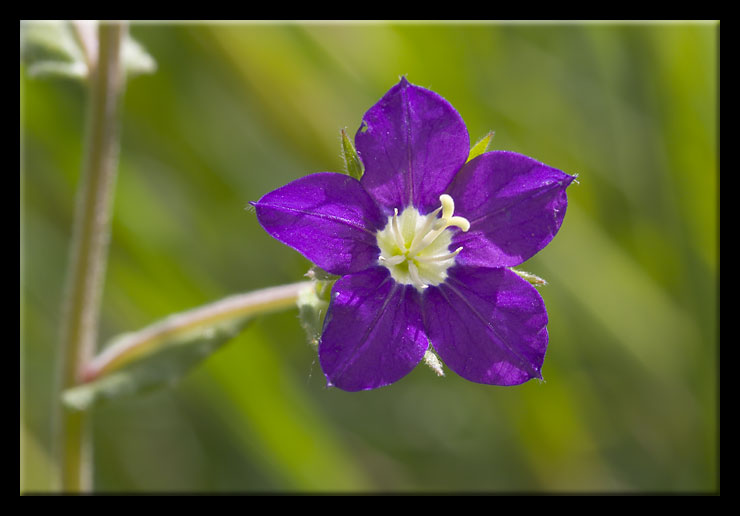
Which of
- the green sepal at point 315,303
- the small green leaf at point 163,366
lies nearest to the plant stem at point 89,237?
the small green leaf at point 163,366

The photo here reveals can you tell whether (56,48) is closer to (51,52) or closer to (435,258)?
(51,52)

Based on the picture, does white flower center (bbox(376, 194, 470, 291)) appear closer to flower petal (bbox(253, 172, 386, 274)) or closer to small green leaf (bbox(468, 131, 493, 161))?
flower petal (bbox(253, 172, 386, 274))

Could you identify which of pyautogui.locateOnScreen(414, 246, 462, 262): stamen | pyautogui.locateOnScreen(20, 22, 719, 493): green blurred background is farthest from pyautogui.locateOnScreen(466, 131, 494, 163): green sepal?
pyautogui.locateOnScreen(20, 22, 719, 493): green blurred background

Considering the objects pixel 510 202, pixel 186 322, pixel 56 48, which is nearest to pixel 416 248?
pixel 510 202

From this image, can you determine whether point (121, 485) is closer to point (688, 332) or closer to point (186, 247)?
point (186, 247)

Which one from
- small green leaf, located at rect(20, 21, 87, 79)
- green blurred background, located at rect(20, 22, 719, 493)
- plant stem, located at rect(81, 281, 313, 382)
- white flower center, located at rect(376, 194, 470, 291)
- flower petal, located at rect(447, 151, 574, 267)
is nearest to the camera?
flower petal, located at rect(447, 151, 574, 267)

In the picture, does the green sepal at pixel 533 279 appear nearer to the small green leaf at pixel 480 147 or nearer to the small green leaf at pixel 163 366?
the small green leaf at pixel 480 147

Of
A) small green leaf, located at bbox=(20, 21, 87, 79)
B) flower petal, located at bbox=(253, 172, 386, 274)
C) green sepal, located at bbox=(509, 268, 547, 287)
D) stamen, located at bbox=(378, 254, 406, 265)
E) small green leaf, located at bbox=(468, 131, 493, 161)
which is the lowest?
green sepal, located at bbox=(509, 268, 547, 287)

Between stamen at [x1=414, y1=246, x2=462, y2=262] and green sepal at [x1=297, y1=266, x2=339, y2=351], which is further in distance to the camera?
stamen at [x1=414, y1=246, x2=462, y2=262]
